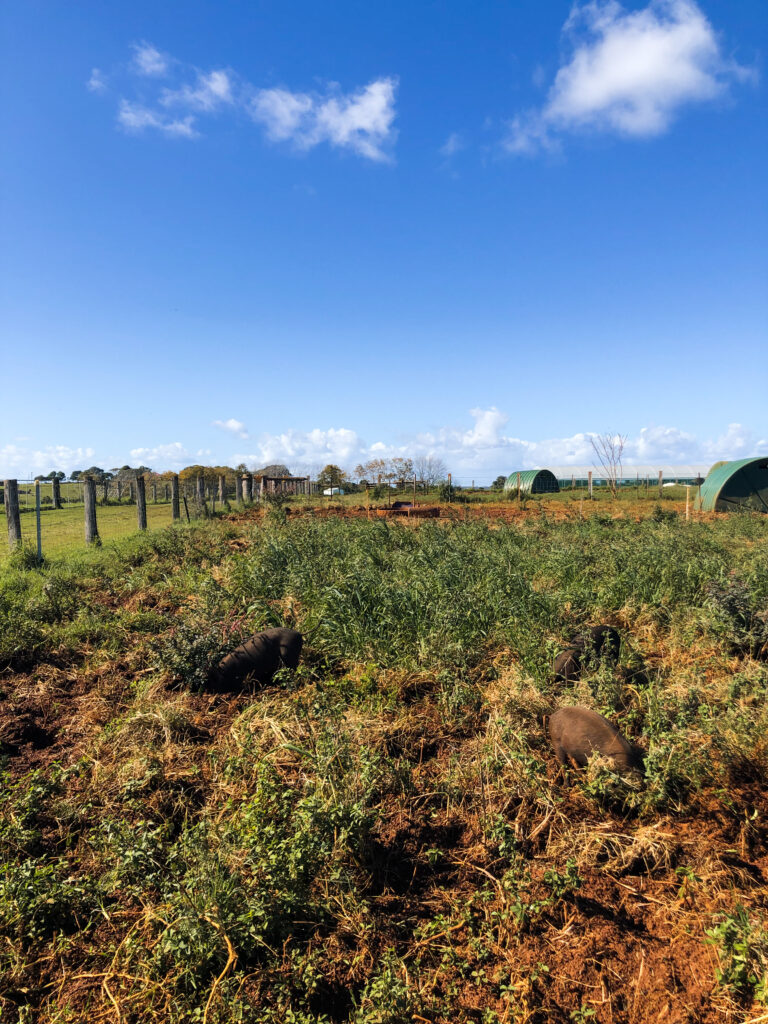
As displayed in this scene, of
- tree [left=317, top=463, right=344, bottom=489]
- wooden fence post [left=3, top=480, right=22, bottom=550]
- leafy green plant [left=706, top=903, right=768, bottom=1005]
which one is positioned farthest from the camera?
tree [left=317, top=463, right=344, bottom=489]

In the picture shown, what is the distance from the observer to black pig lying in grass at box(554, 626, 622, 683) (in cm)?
437

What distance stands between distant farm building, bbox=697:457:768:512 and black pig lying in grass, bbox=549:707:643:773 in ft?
67.3

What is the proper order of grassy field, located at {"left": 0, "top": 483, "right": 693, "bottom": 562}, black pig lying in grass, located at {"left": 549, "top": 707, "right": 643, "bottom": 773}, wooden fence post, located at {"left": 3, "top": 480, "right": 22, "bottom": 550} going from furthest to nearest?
grassy field, located at {"left": 0, "top": 483, "right": 693, "bottom": 562} < wooden fence post, located at {"left": 3, "top": 480, "right": 22, "bottom": 550} < black pig lying in grass, located at {"left": 549, "top": 707, "right": 643, "bottom": 773}

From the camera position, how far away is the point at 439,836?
297 cm

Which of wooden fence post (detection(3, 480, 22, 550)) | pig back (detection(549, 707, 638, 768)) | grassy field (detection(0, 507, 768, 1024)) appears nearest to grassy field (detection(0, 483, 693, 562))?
wooden fence post (detection(3, 480, 22, 550))

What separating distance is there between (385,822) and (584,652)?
204 cm

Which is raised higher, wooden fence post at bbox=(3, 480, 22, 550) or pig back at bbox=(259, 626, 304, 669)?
wooden fence post at bbox=(3, 480, 22, 550)

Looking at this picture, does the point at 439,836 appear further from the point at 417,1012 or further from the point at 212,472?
the point at 212,472

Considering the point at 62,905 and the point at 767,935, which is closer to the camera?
the point at 767,935

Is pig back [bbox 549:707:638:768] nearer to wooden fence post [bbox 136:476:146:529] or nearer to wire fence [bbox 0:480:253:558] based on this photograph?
wire fence [bbox 0:480:253:558]

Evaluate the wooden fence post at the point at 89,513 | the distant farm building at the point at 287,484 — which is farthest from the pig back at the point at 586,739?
the distant farm building at the point at 287,484

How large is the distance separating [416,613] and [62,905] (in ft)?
10.8

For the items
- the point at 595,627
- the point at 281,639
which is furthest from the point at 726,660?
the point at 281,639

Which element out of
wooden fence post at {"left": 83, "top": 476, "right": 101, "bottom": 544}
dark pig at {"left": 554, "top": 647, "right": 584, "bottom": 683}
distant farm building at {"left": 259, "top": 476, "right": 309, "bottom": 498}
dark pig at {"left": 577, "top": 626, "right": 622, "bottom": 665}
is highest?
distant farm building at {"left": 259, "top": 476, "right": 309, "bottom": 498}
